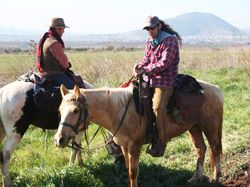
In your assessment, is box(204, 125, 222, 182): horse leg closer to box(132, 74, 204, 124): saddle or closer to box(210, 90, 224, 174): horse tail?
box(210, 90, 224, 174): horse tail

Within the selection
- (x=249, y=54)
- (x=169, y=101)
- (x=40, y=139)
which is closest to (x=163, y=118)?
(x=169, y=101)

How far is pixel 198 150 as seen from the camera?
717 cm

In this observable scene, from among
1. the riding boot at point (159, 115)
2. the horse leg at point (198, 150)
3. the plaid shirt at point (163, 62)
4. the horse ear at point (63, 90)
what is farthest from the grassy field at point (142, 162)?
the plaid shirt at point (163, 62)

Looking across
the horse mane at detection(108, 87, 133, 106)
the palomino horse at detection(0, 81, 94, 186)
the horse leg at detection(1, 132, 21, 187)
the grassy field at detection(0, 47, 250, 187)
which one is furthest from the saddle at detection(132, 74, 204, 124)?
the horse leg at detection(1, 132, 21, 187)

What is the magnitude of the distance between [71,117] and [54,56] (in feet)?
6.78

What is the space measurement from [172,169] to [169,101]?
5.37 ft

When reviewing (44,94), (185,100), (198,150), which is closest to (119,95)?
(185,100)

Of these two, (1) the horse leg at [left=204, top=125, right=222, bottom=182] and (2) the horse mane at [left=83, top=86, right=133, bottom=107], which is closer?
(2) the horse mane at [left=83, top=86, right=133, bottom=107]

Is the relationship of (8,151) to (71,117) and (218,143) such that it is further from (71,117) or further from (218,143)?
(218,143)

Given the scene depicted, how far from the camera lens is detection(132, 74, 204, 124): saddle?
6457 mm

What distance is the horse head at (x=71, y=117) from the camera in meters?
5.45

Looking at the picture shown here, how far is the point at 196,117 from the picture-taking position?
22.0ft

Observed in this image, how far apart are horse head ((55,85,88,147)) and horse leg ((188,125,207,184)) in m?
2.39

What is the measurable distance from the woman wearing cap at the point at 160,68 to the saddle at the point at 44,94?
5.69 feet
